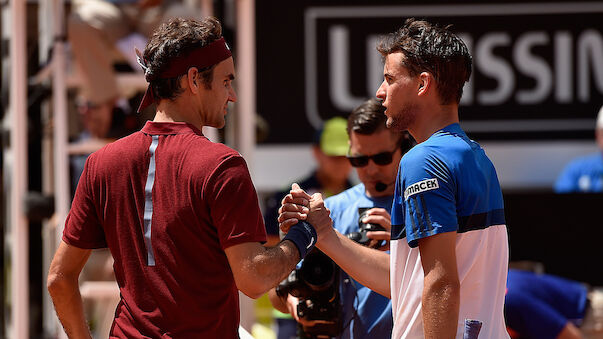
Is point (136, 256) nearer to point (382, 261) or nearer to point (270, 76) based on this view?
point (382, 261)

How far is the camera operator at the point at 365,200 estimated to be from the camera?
125 inches

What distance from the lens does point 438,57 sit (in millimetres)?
2438

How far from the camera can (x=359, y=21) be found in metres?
6.80

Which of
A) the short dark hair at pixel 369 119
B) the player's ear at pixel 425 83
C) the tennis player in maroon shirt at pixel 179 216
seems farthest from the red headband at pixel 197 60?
the short dark hair at pixel 369 119

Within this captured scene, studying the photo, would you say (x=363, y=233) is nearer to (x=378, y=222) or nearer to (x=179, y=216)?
(x=378, y=222)

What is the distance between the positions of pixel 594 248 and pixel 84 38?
361cm

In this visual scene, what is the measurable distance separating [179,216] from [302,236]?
0.37m

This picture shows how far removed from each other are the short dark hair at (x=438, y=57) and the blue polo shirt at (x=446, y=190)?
0.50 ft

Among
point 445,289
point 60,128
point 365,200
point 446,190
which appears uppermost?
point 60,128

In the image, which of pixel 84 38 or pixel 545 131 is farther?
pixel 545 131

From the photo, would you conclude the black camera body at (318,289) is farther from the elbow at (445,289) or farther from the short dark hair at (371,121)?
the elbow at (445,289)

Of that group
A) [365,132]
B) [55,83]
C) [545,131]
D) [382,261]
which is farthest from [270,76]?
[382,261]

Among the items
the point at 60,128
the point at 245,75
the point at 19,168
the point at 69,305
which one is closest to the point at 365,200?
the point at 69,305

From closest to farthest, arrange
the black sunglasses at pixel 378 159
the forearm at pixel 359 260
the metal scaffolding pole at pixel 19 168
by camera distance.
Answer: the forearm at pixel 359 260 < the black sunglasses at pixel 378 159 < the metal scaffolding pole at pixel 19 168
